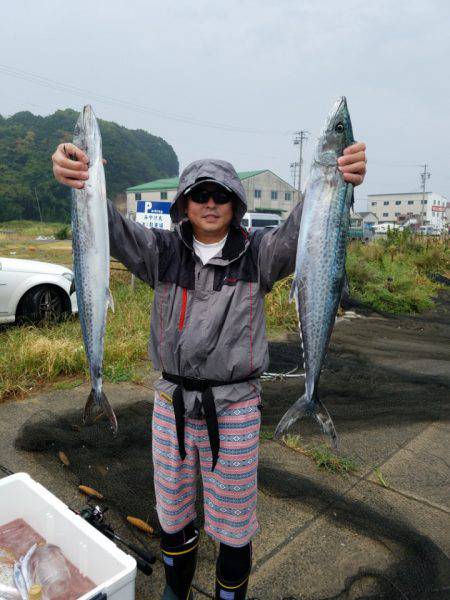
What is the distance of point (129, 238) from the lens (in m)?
2.25

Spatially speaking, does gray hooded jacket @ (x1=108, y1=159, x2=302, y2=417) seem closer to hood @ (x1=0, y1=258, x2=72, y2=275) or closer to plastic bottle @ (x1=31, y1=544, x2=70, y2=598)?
plastic bottle @ (x1=31, y1=544, x2=70, y2=598)

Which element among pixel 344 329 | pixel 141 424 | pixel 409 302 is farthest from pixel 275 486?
pixel 409 302

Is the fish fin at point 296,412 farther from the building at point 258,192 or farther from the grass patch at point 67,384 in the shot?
the building at point 258,192

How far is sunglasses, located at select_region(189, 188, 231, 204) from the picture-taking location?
2244mm

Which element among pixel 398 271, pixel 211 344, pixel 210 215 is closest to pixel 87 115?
pixel 210 215

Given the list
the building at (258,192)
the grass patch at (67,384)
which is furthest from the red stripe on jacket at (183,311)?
the building at (258,192)

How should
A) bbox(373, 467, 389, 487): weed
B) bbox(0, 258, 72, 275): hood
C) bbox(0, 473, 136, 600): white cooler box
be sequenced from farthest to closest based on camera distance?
bbox(0, 258, 72, 275): hood
bbox(373, 467, 389, 487): weed
bbox(0, 473, 136, 600): white cooler box

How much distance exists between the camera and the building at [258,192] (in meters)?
59.7

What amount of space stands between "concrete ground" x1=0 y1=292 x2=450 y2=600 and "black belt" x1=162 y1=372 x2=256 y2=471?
1050 mm

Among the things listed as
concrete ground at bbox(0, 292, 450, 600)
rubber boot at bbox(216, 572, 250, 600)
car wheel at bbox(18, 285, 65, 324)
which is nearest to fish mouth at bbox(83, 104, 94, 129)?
rubber boot at bbox(216, 572, 250, 600)

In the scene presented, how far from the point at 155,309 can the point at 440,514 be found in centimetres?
265

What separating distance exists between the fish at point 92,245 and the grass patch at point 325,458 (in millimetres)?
2208

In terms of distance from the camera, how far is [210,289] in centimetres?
223

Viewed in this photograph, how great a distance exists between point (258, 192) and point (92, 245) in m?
63.2
